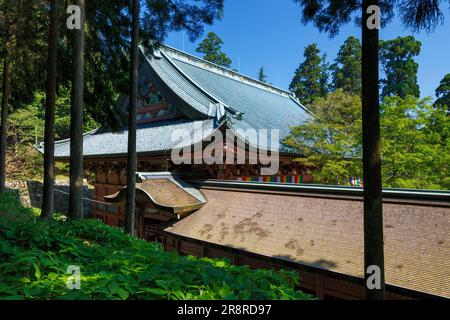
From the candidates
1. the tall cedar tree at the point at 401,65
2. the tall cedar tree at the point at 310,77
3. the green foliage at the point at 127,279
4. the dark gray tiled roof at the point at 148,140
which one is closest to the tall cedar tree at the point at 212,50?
the tall cedar tree at the point at 310,77

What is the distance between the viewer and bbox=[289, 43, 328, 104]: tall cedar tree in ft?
166

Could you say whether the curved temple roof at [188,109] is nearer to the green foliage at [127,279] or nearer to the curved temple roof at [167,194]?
the curved temple roof at [167,194]

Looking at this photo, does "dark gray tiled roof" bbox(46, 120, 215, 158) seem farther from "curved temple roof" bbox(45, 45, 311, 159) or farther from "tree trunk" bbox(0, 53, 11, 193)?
"tree trunk" bbox(0, 53, 11, 193)

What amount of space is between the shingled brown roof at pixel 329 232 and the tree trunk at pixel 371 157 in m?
1.16

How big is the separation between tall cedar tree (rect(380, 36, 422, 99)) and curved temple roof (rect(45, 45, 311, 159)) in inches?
1293

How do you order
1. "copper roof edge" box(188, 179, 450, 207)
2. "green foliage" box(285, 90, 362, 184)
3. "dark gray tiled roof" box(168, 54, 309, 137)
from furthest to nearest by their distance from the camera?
"dark gray tiled roof" box(168, 54, 309, 137), "green foliage" box(285, 90, 362, 184), "copper roof edge" box(188, 179, 450, 207)

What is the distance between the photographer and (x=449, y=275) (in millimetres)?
4531

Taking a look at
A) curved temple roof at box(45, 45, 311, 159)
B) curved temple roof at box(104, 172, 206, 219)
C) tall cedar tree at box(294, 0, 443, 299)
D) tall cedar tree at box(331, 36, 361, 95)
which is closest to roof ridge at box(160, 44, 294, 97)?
curved temple roof at box(45, 45, 311, 159)

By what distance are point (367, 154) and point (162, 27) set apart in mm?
7915

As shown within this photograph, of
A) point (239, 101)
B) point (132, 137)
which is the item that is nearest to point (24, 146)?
point (239, 101)

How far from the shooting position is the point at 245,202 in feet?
29.6

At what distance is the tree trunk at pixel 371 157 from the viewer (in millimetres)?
3883

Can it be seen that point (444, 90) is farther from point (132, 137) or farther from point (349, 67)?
point (132, 137)
